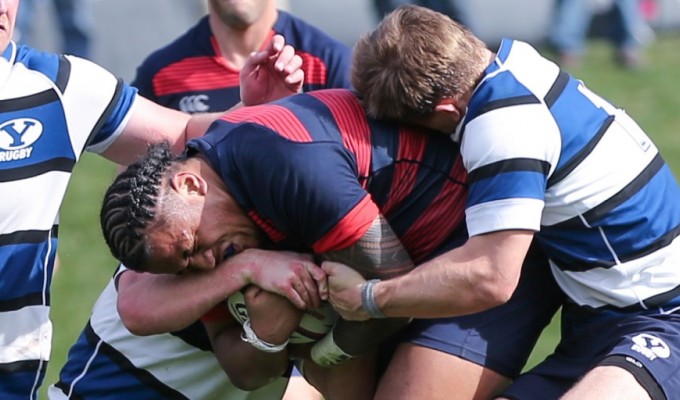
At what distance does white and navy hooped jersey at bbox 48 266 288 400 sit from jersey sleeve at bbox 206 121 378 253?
3.07ft

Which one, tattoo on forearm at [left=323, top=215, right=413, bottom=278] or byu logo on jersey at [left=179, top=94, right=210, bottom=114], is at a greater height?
tattoo on forearm at [left=323, top=215, right=413, bottom=278]

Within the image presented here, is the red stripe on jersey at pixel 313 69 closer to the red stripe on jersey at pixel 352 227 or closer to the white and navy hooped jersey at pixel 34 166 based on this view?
the white and navy hooped jersey at pixel 34 166

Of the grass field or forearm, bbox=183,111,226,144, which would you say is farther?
the grass field

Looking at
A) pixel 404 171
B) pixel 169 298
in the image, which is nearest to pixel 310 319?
pixel 169 298

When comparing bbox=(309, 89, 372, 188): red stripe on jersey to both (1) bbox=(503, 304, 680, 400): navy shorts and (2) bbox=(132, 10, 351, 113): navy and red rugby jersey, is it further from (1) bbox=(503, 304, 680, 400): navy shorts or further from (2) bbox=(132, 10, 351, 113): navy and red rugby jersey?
(2) bbox=(132, 10, 351, 113): navy and red rugby jersey

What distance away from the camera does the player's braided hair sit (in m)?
3.87

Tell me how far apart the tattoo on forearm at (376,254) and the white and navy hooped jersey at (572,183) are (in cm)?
24

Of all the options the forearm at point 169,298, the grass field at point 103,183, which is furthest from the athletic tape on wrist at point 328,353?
the grass field at point 103,183

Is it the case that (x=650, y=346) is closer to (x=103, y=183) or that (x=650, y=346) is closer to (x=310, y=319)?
(x=310, y=319)

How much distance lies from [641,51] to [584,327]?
851 cm

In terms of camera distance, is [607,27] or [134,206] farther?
[607,27]

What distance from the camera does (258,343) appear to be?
408 centimetres

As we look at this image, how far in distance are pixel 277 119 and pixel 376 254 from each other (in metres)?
0.45

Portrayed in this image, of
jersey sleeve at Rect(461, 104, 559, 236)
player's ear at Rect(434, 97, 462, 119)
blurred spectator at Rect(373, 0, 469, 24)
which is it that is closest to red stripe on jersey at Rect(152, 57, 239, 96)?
player's ear at Rect(434, 97, 462, 119)
